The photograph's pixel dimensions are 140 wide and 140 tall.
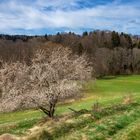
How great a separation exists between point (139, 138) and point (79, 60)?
18587 millimetres

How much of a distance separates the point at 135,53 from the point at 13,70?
317ft

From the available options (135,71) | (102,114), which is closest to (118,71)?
(135,71)

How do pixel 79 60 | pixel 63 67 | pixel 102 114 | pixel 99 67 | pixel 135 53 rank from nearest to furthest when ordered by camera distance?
1. pixel 102 114
2. pixel 63 67
3. pixel 79 60
4. pixel 99 67
5. pixel 135 53

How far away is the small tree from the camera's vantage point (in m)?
23.4

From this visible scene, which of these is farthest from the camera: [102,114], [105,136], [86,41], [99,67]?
[86,41]

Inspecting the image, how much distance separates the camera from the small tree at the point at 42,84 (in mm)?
23444

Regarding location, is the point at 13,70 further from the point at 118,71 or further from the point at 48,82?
the point at 118,71

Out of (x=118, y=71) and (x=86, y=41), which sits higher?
(x=86, y=41)

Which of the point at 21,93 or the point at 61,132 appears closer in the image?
the point at 61,132

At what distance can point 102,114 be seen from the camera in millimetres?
18781

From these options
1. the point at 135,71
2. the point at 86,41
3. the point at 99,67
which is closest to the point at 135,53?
the point at 135,71

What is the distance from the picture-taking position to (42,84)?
24.5m

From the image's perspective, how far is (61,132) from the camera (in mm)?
15227

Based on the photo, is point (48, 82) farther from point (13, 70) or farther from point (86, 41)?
point (86, 41)
